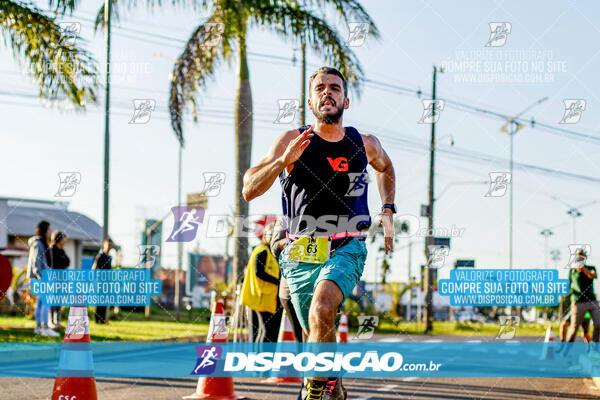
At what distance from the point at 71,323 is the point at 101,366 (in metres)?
3.90

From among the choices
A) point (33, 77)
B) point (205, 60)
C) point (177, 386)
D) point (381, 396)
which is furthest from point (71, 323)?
point (205, 60)

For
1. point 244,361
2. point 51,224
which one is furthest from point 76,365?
point 51,224

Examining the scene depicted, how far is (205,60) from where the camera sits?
13820 millimetres

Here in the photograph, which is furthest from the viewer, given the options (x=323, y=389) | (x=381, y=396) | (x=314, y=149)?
(x=381, y=396)

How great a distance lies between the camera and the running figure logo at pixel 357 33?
1345cm

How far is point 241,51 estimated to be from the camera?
46.1ft

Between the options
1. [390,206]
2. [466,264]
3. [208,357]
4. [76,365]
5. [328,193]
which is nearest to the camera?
[328,193]

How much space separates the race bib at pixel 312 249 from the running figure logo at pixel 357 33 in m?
9.63

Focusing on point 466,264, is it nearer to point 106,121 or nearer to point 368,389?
point 368,389

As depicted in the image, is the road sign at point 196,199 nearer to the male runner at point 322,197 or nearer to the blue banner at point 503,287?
the blue banner at point 503,287

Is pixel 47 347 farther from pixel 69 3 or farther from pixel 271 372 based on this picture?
pixel 69 3

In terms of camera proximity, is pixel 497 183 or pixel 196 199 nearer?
pixel 497 183

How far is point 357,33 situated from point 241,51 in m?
2.24

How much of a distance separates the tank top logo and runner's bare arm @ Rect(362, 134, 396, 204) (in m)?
0.38
